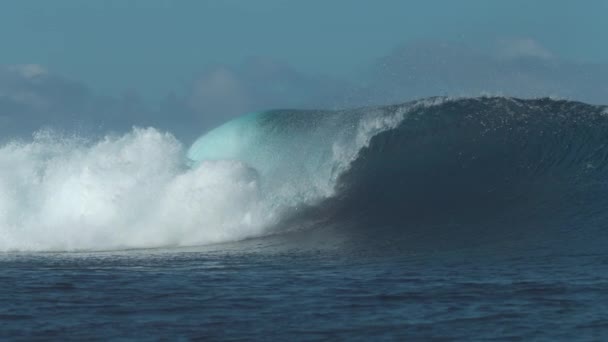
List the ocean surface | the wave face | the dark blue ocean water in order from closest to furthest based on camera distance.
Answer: the dark blue ocean water, the ocean surface, the wave face

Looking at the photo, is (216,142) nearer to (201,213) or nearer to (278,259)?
(201,213)

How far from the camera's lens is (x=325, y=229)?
15773 millimetres

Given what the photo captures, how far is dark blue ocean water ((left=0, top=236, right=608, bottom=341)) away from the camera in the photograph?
335 inches

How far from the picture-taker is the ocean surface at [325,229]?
Answer: 9.00 m

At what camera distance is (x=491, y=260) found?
11961 millimetres

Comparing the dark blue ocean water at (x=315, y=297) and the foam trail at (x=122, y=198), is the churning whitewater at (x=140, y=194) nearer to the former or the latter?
the foam trail at (x=122, y=198)

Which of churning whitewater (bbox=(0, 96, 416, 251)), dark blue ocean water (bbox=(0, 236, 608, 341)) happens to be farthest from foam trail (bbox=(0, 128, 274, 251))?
dark blue ocean water (bbox=(0, 236, 608, 341))

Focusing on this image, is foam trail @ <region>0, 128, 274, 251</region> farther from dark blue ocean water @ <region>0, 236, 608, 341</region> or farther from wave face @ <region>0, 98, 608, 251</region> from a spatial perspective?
dark blue ocean water @ <region>0, 236, 608, 341</region>

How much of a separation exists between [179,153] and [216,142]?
4149mm

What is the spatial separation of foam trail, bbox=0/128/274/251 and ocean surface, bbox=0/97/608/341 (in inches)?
1.4

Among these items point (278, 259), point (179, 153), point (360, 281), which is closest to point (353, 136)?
point (179, 153)

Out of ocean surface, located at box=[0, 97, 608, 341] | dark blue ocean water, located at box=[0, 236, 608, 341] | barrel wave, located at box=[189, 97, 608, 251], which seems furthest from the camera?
barrel wave, located at box=[189, 97, 608, 251]

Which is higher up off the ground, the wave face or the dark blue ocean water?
the wave face

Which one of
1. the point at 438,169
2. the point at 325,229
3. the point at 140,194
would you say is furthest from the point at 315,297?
the point at 438,169
